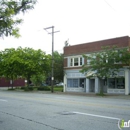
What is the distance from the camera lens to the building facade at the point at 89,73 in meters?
29.4

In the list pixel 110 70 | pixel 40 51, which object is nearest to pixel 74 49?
pixel 40 51

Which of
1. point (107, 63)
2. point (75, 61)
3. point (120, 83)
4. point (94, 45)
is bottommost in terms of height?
point (120, 83)

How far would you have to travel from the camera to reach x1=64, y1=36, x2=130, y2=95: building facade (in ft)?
96.3

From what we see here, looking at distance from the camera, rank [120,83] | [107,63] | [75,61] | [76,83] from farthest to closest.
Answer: [75,61] → [76,83] → [120,83] → [107,63]

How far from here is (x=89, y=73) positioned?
1228 inches

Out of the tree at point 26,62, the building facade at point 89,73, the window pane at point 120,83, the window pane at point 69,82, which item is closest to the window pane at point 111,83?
the building facade at point 89,73

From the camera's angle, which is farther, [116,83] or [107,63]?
[116,83]

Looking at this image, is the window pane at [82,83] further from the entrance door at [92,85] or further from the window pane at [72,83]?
the entrance door at [92,85]

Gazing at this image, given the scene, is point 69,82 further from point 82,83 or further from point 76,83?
point 82,83

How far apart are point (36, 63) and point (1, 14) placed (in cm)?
2953

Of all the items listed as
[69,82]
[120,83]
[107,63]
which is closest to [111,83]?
[120,83]

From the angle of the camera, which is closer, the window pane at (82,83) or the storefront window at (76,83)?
the window pane at (82,83)

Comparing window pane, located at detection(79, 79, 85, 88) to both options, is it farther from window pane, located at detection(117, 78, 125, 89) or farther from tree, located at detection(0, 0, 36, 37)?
tree, located at detection(0, 0, 36, 37)

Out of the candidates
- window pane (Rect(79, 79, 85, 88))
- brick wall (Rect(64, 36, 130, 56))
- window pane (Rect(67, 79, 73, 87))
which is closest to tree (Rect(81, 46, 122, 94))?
brick wall (Rect(64, 36, 130, 56))
